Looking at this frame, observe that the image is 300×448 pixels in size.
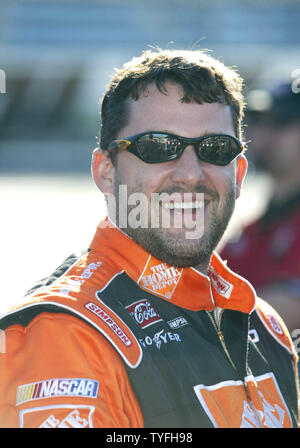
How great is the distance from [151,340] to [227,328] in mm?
356

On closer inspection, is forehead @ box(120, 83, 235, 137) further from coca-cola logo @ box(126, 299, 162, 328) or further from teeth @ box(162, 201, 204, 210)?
coca-cola logo @ box(126, 299, 162, 328)

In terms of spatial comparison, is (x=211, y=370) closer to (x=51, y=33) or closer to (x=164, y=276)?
(x=164, y=276)

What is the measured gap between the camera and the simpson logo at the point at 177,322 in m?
1.70

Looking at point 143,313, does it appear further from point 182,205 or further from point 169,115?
point 169,115

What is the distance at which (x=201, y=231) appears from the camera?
192 centimetres

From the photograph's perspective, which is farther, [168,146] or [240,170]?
[240,170]

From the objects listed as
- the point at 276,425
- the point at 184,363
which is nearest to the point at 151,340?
the point at 184,363

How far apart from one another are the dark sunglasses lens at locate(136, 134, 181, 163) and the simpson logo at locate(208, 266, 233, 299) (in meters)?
0.44

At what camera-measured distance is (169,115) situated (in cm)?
187

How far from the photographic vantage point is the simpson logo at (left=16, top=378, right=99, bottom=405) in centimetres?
139

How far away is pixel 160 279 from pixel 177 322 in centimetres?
15

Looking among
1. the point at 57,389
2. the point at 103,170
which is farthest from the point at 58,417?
the point at 103,170

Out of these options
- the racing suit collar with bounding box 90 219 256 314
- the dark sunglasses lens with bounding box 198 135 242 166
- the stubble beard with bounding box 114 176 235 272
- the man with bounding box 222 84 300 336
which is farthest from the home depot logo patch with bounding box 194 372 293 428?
the man with bounding box 222 84 300 336

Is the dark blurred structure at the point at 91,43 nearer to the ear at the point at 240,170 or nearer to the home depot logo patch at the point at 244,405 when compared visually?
the ear at the point at 240,170
